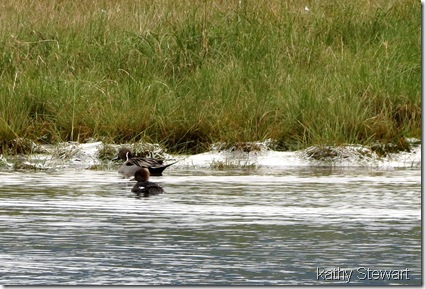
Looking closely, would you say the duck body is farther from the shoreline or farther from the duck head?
the shoreline

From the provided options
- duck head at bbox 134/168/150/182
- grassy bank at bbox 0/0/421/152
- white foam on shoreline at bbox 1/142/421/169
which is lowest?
white foam on shoreline at bbox 1/142/421/169

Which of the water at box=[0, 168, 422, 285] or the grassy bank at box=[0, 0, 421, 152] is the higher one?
the grassy bank at box=[0, 0, 421, 152]

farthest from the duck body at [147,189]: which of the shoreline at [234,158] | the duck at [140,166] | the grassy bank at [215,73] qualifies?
the grassy bank at [215,73]

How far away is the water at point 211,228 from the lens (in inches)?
256

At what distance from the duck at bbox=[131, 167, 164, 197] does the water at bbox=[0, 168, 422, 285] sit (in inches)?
4.1

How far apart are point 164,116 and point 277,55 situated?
198 centimetres

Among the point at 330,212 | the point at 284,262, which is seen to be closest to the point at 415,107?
the point at 330,212

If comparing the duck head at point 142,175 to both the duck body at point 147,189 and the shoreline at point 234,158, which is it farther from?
the shoreline at point 234,158

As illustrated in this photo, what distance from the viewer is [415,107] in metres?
12.1

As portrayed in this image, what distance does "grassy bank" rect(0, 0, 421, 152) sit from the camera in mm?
11992

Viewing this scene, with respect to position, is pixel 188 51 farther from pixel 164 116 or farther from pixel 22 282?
pixel 22 282

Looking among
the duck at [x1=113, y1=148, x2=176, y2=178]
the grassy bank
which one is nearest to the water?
the duck at [x1=113, y1=148, x2=176, y2=178]

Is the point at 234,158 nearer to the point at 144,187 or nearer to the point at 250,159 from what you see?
the point at 250,159

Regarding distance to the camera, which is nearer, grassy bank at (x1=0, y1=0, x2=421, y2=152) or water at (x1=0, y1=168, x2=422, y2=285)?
water at (x1=0, y1=168, x2=422, y2=285)
